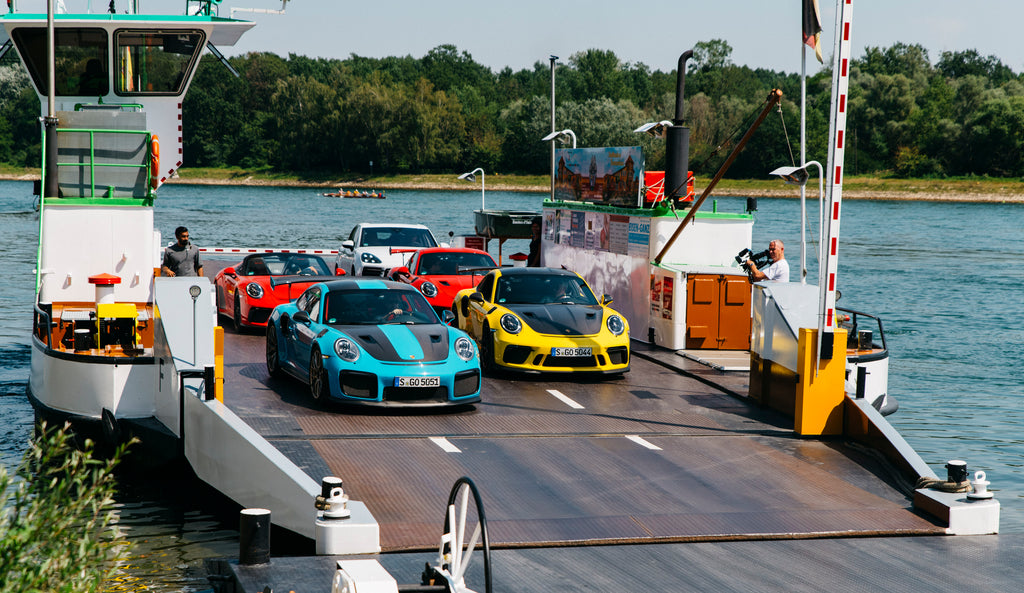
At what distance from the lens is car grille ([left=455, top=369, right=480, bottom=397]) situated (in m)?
12.4

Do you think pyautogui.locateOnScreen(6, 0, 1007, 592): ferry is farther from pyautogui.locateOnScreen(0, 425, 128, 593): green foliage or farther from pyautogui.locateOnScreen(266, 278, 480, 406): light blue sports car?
pyautogui.locateOnScreen(0, 425, 128, 593): green foliage

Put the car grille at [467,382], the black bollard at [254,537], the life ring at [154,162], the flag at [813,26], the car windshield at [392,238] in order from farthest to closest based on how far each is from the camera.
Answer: the car windshield at [392,238], the life ring at [154,162], the flag at [813,26], the car grille at [467,382], the black bollard at [254,537]

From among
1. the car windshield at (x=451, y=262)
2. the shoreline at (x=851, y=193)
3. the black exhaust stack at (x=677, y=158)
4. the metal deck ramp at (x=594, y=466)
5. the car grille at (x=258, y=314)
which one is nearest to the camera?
the metal deck ramp at (x=594, y=466)

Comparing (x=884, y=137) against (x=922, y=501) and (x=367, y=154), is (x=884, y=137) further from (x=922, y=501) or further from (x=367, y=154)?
(x=922, y=501)

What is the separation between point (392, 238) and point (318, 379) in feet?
39.0

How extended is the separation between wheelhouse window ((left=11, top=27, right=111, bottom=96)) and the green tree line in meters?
68.8

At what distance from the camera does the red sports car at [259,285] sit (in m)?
17.8

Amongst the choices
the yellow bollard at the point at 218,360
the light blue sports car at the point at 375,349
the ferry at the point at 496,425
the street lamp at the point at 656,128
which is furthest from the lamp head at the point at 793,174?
the yellow bollard at the point at 218,360

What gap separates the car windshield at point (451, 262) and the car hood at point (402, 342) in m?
7.02

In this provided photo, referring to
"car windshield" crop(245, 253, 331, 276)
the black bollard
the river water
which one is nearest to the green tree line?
the river water

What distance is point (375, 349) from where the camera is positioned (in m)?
12.2

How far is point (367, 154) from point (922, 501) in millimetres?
119891

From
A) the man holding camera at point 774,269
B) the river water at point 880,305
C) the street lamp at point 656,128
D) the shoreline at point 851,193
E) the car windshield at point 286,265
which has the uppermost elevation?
the shoreline at point 851,193

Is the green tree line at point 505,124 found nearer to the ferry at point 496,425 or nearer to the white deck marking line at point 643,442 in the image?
the ferry at point 496,425
